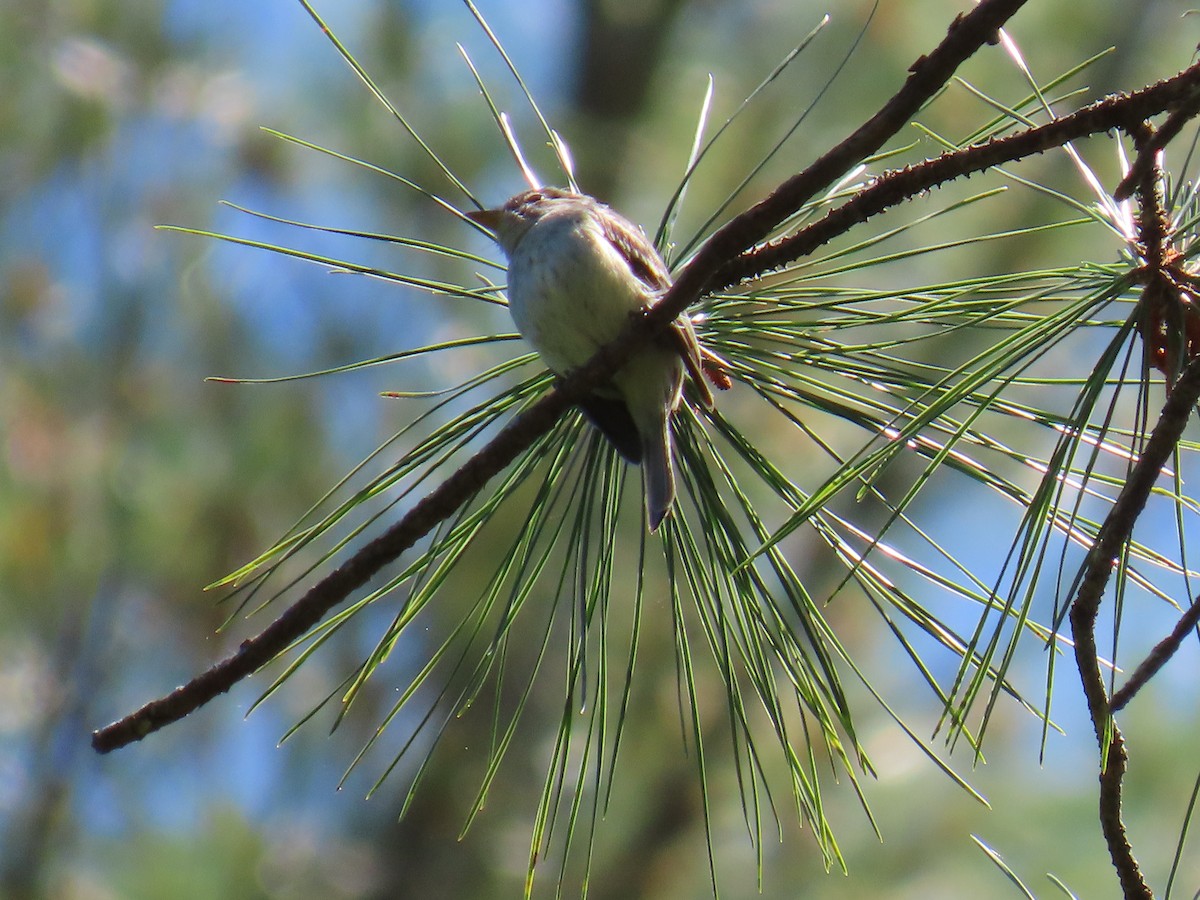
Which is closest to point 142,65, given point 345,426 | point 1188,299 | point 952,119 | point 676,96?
point 345,426

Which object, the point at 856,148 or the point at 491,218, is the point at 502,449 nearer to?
the point at 856,148

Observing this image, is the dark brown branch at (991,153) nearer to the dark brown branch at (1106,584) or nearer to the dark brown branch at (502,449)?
the dark brown branch at (502,449)

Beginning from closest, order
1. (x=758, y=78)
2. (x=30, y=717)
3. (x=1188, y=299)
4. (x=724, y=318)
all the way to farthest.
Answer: (x=1188, y=299), (x=724, y=318), (x=30, y=717), (x=758, y=78)

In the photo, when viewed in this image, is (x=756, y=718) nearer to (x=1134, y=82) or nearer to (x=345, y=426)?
(x=345, y=426)

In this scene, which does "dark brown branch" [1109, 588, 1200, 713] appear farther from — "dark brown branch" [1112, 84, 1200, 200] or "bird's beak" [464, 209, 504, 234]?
"bird's beak" [464, 209, 504, 234]

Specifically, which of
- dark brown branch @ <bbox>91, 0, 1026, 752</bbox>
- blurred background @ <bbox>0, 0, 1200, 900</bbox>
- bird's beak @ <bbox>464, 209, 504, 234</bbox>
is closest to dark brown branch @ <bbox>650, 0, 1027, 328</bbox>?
dark brown branch @ <bbox>91, 0, 1026, 752</bbox>

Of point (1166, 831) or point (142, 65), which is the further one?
point (142, 65)

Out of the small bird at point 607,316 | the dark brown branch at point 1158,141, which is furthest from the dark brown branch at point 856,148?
the small bird at point 607,316
